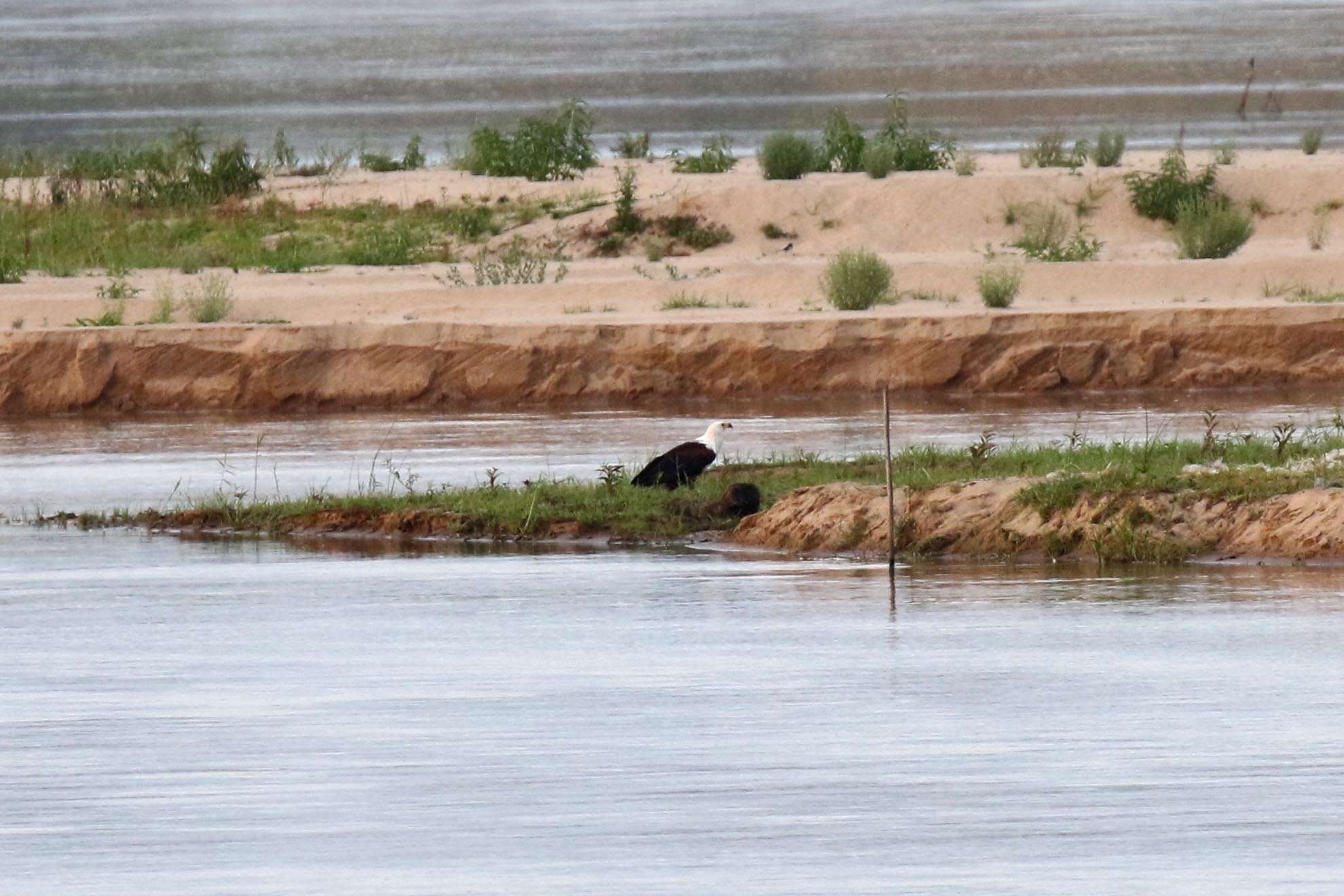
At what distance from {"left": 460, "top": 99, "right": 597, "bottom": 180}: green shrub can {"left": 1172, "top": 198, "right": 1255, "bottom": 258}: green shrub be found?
9.50 metres

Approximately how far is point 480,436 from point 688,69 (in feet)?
199

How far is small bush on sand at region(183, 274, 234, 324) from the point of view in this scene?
95.5 feet

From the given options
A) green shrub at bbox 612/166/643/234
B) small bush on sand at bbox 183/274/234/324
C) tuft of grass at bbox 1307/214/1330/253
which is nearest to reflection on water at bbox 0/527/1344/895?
small bush on sand at bbox 183/274/234/324

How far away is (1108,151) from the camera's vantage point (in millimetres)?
39656

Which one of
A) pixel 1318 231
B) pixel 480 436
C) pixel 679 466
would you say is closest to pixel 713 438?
pixel 679 466

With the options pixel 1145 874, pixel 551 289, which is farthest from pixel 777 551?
pixel 551 289

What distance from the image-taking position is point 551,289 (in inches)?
1215

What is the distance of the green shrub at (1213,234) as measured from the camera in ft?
106

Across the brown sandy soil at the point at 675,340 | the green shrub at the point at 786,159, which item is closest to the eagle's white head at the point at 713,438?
the brown sandy soil at the point at 675,340

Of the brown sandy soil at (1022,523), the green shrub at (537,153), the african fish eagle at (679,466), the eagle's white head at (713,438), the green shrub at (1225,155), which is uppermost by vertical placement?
the green shrub at (537,153)

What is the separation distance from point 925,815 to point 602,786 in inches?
47.0

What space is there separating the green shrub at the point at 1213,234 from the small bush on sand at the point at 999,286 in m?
3.39

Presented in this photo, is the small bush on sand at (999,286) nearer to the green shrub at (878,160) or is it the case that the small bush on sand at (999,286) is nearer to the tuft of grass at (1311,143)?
the green shrub at (878,160)

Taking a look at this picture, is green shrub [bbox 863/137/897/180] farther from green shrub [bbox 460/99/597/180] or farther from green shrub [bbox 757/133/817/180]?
green shrub [bbox 460/99/597/180]
